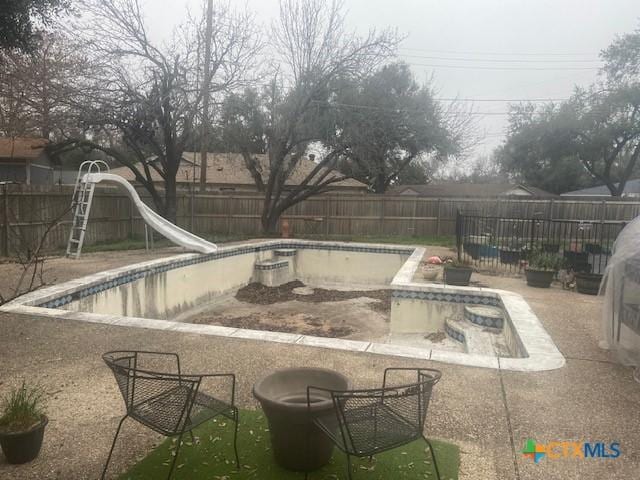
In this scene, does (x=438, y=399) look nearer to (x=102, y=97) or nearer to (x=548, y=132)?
Result: (x=102, y=97)

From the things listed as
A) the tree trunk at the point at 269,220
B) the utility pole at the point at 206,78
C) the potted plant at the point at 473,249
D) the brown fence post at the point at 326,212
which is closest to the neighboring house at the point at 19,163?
the utility pole at the point at 206,78

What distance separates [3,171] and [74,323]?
1987 cm

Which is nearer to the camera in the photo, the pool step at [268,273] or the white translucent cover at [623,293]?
the white translucent cover at [623,293]

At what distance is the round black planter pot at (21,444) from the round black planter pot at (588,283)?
7.32 metres

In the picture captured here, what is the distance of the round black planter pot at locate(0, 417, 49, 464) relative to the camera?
2295mm

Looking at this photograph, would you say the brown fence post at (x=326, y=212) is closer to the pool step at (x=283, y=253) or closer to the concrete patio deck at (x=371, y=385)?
the pool step at (x=283, y=253)

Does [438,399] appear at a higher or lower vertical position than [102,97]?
lower

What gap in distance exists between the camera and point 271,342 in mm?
4281

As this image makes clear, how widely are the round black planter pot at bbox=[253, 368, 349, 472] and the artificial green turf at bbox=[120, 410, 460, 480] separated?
98 mm

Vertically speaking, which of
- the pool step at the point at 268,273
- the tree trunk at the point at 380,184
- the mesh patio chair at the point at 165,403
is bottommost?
the pool step at the point at 268,273

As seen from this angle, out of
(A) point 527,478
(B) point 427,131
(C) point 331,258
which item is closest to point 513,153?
(B) point 427,131

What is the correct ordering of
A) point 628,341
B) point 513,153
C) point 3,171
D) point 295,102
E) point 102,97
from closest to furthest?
point 628,341 < point 102,97 < point 295,102 < point 3,171 < point 513,153

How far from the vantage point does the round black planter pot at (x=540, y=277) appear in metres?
7.49

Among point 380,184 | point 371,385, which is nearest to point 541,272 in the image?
point 371,385
